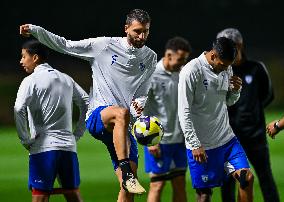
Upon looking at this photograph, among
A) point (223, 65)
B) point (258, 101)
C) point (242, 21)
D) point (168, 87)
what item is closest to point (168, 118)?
point (168, 87)

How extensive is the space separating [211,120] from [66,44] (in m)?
1.75

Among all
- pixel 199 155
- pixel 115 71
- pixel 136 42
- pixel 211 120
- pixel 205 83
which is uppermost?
pixel 136 42

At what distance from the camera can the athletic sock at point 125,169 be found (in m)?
9.20

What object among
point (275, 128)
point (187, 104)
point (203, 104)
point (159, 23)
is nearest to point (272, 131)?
point (275, 128)

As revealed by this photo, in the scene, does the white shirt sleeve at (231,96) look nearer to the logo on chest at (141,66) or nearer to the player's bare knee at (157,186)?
the logo on chest at (141,66)

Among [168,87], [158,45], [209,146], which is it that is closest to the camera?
[209,146]

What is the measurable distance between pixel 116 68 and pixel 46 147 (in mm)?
1111

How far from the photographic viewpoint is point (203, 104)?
33.3 ft

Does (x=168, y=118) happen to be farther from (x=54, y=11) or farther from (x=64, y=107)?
(x=54, y=11)

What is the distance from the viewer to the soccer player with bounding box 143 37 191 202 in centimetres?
1186

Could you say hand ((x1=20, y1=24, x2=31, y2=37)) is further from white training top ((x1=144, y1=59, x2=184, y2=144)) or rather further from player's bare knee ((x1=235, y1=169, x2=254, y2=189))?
white training top ((x1=144, y1=59, x2=184, y2=144))

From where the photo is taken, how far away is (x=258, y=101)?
1151 centimetres

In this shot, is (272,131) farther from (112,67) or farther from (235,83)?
(112,67)

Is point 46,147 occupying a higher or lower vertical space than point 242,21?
lower
